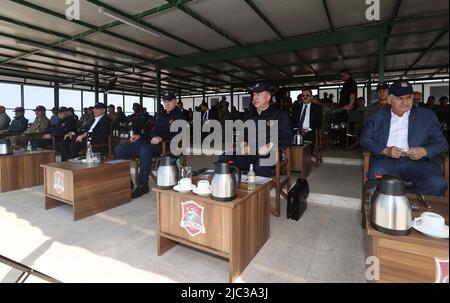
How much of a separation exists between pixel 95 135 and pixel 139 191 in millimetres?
1341

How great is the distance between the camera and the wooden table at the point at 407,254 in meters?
0.95

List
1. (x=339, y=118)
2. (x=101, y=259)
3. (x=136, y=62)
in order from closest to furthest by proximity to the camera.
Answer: (x=101, y=259) < (x=339, y=118) < (x=136, y=62)

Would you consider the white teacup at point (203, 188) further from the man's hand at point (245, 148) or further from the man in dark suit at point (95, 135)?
the man in dark suit at point (95, 135)

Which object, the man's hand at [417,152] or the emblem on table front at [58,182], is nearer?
the man's hand at [417,152]

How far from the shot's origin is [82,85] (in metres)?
11.5

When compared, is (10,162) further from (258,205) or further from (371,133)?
(371,133)

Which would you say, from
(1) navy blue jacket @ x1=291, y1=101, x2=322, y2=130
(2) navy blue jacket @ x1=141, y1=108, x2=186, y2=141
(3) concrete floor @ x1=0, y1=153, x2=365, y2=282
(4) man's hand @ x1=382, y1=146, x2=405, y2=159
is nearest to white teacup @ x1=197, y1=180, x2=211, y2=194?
→ (3) concrete floor @ x1=0, y1=153, x2=365, y2=282

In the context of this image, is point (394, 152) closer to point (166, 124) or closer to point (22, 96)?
point (166, 124)

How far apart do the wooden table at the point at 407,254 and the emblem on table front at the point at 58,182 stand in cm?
257

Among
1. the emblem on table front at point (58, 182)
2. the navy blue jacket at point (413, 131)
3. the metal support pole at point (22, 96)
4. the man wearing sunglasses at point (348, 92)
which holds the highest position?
the metal support pole at point (22, 96)

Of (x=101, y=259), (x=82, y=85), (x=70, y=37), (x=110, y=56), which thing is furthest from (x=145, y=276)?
(x=82, y=85)

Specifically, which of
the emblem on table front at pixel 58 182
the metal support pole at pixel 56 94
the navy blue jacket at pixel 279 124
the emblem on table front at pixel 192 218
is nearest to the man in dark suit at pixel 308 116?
the navy blue jacket at pixel 279 124

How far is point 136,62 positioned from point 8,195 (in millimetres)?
5339

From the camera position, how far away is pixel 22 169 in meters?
3.44
